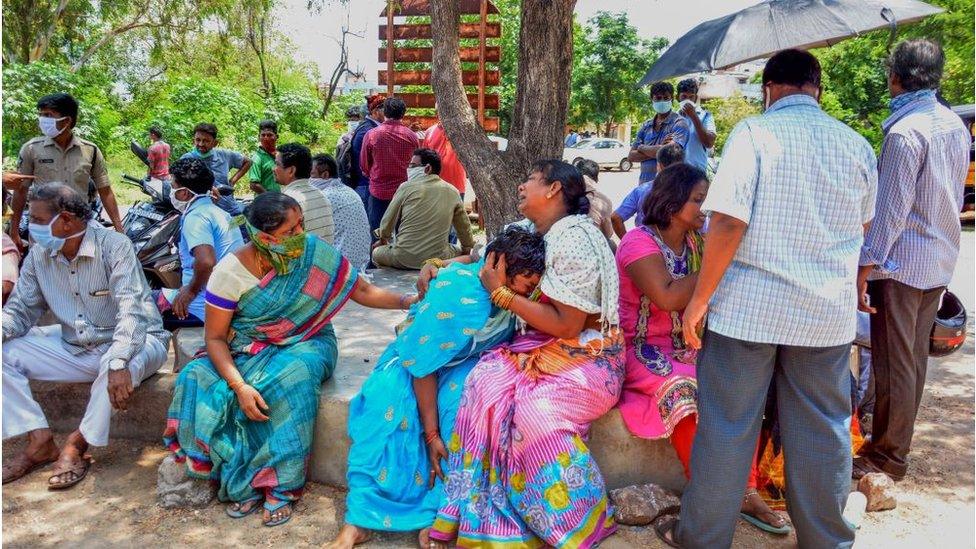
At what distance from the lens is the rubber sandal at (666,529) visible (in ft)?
9.92

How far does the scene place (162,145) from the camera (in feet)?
24.9

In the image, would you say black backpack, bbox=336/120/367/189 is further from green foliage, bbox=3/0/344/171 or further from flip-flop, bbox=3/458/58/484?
green foliage, bbox=3/0/344/171

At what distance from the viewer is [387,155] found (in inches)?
291

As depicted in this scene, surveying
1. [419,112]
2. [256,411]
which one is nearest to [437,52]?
[256,411]

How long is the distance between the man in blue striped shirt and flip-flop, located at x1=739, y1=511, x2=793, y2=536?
2.64ft

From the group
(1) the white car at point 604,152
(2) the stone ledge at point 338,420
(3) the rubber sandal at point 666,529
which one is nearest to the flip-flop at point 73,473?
(2) the stone ledge at point 338,420

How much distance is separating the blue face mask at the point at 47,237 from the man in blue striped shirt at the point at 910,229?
368cm

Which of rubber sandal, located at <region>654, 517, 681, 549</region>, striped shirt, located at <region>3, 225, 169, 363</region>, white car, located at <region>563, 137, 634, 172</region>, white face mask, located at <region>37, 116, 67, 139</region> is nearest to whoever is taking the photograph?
rubber sandal, located at <region>654, 517, 681, 549</region>

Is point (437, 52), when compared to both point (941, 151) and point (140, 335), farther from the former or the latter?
point (941, 151)

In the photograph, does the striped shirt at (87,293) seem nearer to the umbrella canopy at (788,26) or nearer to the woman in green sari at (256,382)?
the woman in green sari at (256,382)

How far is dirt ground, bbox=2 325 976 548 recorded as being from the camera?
3.09 meters

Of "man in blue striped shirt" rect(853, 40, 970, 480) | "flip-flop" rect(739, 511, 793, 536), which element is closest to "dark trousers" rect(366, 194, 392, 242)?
"man in blue striped shirt" rect(853, 40, 970, 480)

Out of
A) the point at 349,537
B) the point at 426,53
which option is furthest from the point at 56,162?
the point at 426,53

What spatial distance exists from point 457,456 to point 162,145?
19.2 feet
